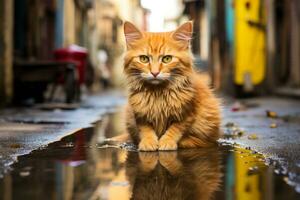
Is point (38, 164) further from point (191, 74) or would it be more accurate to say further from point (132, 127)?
point (191, 74)

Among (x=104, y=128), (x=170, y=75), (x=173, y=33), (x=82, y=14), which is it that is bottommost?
(x=104, y=128)

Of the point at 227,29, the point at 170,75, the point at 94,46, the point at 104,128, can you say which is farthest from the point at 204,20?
the point at 170,75

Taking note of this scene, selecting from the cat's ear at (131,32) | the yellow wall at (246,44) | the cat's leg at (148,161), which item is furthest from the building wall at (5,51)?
the cat's leg at (148,161)

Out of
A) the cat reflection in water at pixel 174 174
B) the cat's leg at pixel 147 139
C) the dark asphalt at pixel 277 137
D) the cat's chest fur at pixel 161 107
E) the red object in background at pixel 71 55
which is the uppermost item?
the red object in background at pixel 71 55

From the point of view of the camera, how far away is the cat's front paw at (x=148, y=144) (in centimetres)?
423

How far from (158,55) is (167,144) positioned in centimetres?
64

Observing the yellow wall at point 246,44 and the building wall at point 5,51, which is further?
the yellow wall at point 246,44

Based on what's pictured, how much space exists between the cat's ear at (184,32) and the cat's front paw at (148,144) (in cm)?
78

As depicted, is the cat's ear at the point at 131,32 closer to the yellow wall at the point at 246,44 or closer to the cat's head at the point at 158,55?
the cat's head at the point at 158,55

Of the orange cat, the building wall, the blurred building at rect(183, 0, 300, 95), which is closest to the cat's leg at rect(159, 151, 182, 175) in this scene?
the orange cat

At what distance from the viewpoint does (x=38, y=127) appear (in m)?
6.20

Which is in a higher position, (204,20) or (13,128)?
(204,20)

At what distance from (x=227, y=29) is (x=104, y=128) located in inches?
294

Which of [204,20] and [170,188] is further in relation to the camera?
[204,20]
